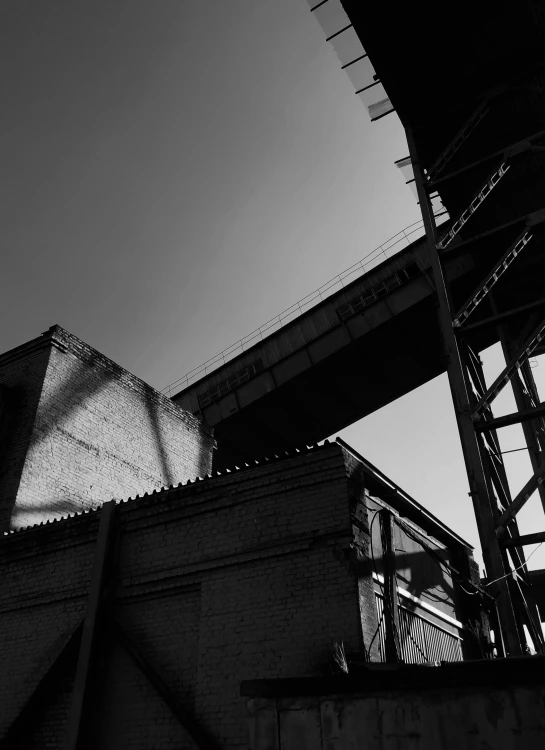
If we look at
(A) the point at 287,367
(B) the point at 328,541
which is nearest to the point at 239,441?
(A) the point at 287,367

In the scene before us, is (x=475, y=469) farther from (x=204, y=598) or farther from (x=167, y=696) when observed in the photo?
(x=167, y=696)

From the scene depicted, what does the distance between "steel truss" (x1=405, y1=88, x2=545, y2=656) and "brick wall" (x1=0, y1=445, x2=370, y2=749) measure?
2092 millimetres

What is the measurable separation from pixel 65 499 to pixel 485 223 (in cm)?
940

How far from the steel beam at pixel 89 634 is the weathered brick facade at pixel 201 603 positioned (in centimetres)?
15

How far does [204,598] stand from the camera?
7875mm

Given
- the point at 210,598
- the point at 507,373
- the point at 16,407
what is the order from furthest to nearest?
the point at 16,407 < the point at 507,373 < the point at 210,598

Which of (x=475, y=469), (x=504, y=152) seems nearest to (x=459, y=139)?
(x=504, y=152)

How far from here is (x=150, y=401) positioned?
1439cm

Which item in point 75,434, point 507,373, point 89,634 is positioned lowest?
point 89,634

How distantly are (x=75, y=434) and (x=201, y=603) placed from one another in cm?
572

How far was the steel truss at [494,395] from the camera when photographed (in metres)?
7.93

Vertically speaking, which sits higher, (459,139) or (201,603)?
(459,139)

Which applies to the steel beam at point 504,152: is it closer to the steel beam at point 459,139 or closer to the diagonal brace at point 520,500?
the steel beam at point 459,139

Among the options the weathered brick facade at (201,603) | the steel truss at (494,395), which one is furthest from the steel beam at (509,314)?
the weathered brick facade at (201,603)
